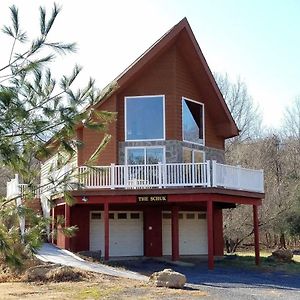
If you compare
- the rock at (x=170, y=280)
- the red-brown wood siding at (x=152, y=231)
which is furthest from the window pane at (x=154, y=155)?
the rock at (x=170, y=280)

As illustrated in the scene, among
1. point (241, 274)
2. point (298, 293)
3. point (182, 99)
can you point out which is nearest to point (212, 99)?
point (182, 99)

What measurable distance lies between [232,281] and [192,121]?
8440 mm

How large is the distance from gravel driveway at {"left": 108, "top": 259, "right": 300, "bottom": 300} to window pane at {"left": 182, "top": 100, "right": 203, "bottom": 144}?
5.05 metres

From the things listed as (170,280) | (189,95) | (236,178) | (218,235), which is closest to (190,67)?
(189,95)

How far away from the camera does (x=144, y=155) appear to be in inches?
799

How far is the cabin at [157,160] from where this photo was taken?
60.0 ft

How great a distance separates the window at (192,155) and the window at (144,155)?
41.4 inches

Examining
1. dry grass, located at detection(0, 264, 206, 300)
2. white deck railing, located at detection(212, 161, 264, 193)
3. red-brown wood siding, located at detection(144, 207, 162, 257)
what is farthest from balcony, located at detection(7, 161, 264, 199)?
dry grass, located at detection(0, 264, 206, 300)

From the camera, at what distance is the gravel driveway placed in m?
12.2

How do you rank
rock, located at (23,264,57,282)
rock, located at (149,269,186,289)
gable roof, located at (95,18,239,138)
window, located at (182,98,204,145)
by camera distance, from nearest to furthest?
rock, located at (149,269,186,289) → rock, located at (23,264,57,282) → gable roof, located at (95,18,239,138) → window, located at (182,98,204,145)

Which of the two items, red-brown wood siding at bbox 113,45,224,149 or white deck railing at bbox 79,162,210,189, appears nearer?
white deck railing at bbox 79,162,210,189

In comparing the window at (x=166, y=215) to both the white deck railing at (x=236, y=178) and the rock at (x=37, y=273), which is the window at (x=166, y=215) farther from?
the rock at (x=37, y=273)

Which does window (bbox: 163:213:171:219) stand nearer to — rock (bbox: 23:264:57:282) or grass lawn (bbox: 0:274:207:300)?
grass lawn (bbox: 0:274:207:300)

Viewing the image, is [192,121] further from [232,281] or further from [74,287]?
[74,287]
